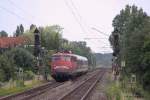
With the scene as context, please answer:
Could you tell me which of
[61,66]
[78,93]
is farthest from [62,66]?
[78,93]

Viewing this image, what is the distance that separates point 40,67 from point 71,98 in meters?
28.3

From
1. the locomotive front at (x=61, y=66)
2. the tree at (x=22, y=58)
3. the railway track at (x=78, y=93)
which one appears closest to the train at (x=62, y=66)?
the locomotive front at (x=61, y=66)

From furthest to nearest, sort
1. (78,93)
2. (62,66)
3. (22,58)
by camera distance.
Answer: (22,58)
(62,66)
(78,93)

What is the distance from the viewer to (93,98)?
109 feet

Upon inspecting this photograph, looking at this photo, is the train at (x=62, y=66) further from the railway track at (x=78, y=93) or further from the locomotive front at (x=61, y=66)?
the railway track at (x=78, y=93)

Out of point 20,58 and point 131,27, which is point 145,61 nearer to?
point 20,58

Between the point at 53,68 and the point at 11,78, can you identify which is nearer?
the point at 11,78

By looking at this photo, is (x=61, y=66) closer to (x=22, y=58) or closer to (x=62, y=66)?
(x=62, y=66)

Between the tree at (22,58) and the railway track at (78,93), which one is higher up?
the tree at (22,58)

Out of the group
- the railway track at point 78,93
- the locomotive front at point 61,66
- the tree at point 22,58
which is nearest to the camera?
the railway track at point 78,93

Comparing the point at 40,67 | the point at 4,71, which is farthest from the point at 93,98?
the point at 40,67

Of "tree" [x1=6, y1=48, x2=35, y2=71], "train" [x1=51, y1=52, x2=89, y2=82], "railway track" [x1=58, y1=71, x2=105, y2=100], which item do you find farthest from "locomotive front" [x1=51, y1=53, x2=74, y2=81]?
"railway track" [x1=58, y1=71, x2=105, y2=100]

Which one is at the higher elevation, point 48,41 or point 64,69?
point 48,41

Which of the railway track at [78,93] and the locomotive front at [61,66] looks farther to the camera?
the locomotive front at [61,66]
